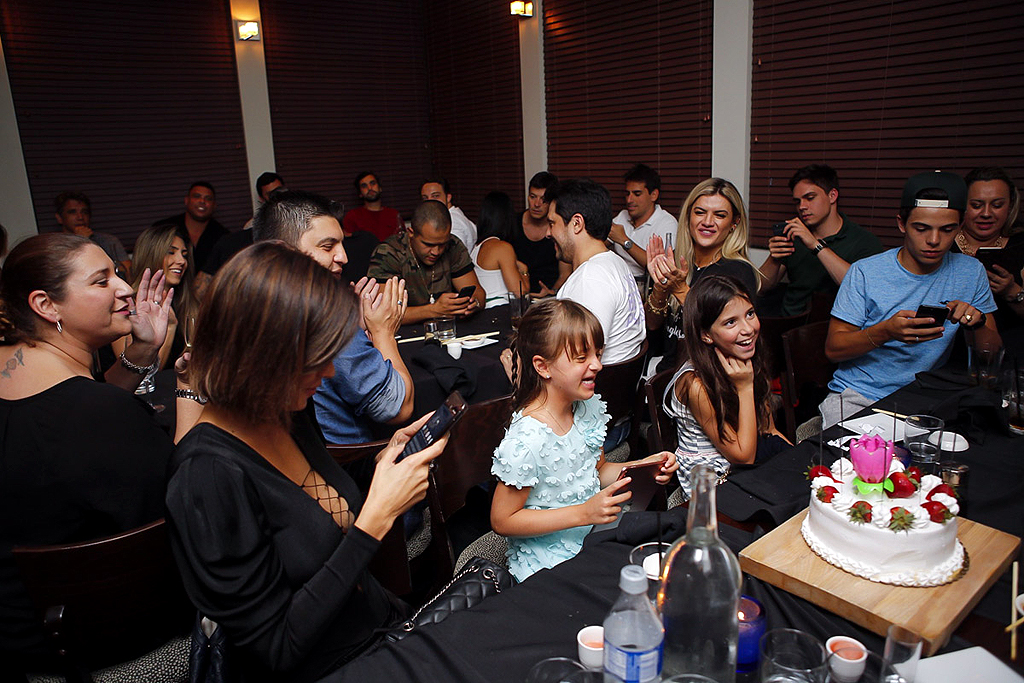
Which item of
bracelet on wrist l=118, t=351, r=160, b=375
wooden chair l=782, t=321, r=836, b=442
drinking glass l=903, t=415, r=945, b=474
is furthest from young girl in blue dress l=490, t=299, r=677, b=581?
bracelet on wrist l=118, t=351, r=160, b=375

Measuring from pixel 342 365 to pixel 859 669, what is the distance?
1646mm

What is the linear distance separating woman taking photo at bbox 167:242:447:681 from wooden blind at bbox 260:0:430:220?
20.7ft

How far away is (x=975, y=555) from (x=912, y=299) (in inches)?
69.9

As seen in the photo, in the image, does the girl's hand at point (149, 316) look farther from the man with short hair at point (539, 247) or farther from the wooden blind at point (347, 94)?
the wooden blind at point (347, 94)

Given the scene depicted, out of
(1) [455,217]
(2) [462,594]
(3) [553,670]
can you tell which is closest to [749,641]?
(3) [553,670]

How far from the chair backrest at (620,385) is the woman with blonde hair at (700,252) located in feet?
1.43

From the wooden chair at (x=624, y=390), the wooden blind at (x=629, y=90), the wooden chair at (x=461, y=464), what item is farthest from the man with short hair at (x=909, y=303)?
the wooden blind at (x=629, y=90)

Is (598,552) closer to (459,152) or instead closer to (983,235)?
(983,235)

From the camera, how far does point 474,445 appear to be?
1977 mm

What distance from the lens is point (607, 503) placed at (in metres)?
1.56

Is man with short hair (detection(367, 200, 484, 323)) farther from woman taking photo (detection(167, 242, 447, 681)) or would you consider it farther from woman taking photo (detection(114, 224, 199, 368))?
woman taking photo (detection(167, 242, 447, 681))

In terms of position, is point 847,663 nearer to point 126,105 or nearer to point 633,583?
point 633,583

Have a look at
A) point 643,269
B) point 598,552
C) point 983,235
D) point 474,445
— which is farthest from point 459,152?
point 598,552

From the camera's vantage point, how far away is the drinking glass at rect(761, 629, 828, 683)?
3.08 feet
